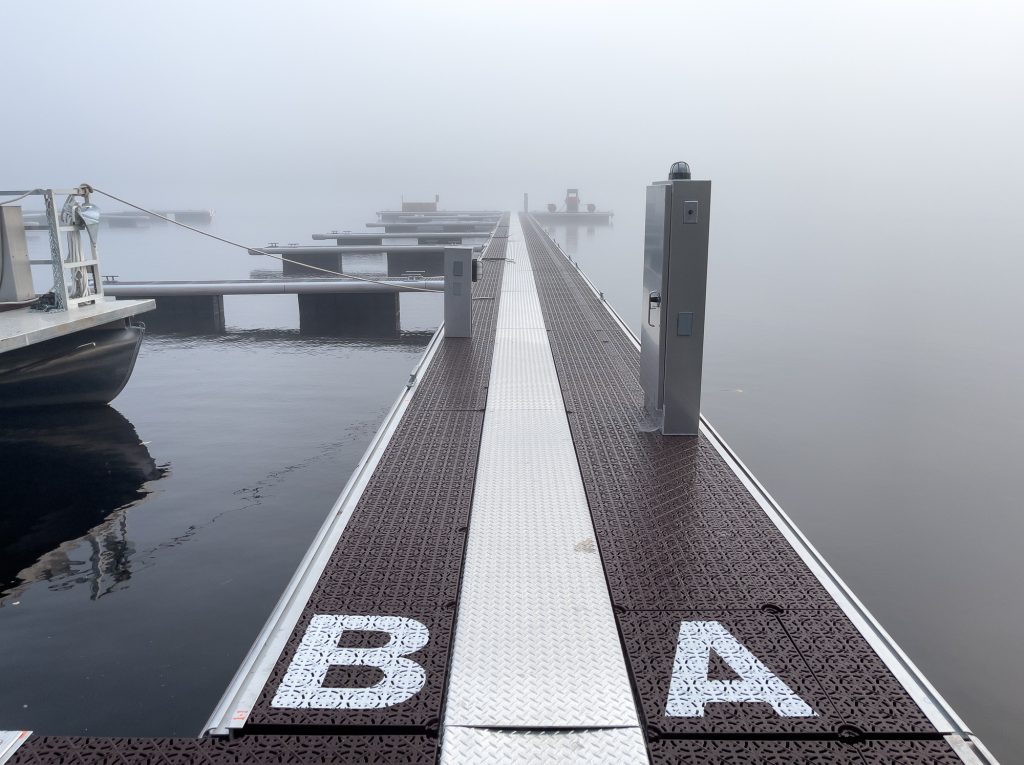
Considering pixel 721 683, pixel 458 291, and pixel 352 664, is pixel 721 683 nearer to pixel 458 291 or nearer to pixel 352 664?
pixel 352 664

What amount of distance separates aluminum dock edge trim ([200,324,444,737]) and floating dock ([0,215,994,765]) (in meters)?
0.01

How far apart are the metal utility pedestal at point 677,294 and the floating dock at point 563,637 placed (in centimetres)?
44

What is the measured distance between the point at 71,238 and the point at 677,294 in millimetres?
8075

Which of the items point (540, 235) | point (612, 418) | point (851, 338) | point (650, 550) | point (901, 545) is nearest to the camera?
point (650, 550)

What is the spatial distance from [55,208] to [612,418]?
759cm

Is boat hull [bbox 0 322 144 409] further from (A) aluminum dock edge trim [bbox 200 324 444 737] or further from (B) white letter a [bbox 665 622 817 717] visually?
(B) white letter a [bbox 665 622 817 717]

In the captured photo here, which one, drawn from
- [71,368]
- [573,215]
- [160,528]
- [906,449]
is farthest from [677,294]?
[573,215]

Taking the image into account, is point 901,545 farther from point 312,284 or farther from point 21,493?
point 312,284

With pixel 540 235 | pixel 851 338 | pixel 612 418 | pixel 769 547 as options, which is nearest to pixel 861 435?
pixel 612 418

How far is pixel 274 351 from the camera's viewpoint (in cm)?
1625

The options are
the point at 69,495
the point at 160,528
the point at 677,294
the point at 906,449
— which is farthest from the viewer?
the point at 906,449

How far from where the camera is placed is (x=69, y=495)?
25.7 feet

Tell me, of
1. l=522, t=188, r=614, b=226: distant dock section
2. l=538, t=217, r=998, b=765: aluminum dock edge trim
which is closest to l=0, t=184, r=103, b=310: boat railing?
l=538, t=217, r=998, b=765: aluminum dock edge trim

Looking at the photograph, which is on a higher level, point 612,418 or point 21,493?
point 612,418
